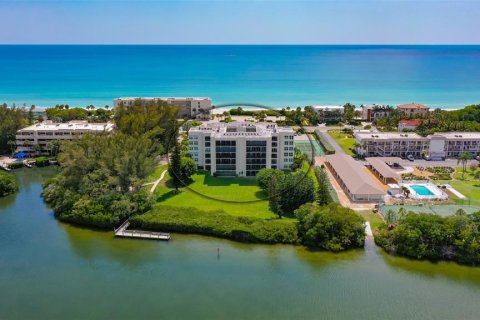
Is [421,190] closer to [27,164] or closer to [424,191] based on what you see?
[424,191]

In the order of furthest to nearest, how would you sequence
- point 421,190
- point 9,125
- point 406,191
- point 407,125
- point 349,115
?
1. point 349,115
2. point 407,125
3. point 9,125
4. point 421,190
5. point 406,191

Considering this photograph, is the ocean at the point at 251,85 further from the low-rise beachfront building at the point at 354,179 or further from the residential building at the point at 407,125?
the low-rise beachfront building at the point at 354,179

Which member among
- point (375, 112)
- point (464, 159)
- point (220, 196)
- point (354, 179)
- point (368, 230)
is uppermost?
point (375, 112)

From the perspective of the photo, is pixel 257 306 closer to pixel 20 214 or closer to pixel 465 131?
pixel 20 214

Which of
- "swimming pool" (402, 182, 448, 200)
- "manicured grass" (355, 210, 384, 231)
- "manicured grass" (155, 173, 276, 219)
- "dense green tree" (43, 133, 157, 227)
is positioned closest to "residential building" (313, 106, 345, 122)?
"swimming pool" (402, 182, 448, 200)

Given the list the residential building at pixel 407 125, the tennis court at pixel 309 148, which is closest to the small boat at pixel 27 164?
the tennis court at pixel 309 148

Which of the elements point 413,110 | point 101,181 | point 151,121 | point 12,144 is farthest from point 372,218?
point 413,110

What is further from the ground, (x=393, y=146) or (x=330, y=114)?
(x=330, y=114)

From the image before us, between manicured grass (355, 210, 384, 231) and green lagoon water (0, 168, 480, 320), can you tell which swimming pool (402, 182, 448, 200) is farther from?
green lagoon water (0, 168, 480, 320)

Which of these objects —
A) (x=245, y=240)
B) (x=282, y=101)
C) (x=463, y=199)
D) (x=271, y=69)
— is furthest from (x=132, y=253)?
(x=271, y=69)
